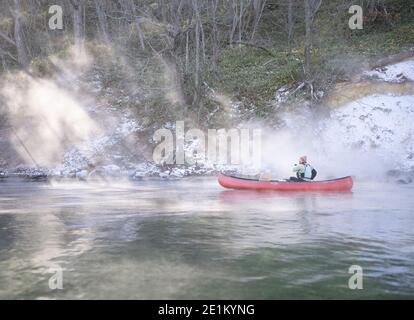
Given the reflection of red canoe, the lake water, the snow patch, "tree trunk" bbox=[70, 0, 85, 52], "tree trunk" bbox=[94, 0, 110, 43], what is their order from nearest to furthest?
the lake water < the reflection of red canoe < the snow patch < "tree trunk" bbox=[70, 0, 85, 52] < "tree trunk" bbox=[94, 0, 110, 43]

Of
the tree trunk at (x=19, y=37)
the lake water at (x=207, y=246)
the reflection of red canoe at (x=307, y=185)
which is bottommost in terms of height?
the lake water at (x=207, y=246)

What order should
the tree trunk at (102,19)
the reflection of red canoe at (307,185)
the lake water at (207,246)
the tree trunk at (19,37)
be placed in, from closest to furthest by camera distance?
the lake water at (207,246), the reflection of red canoe at (307,185), the tree trunk at (19,37), the tree trunk at (102,19)

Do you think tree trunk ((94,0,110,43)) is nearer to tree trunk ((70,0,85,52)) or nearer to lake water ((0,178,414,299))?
tree trunk ((70,0,85,52))

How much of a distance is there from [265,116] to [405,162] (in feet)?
26.0

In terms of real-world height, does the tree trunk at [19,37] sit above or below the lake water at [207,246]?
above

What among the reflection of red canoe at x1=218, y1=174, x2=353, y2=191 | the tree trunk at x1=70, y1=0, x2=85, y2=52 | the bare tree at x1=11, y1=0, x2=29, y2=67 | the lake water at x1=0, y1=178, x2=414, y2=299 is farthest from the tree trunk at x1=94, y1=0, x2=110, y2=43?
the reflection of red canoe at x1=218, y1=174, x2=353, y2=191

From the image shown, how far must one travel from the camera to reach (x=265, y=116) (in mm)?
27891

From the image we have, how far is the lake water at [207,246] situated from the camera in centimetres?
737

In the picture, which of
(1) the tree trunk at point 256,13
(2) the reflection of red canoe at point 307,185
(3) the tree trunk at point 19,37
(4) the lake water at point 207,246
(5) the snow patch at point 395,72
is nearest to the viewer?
(4) the lake water at point 207,246

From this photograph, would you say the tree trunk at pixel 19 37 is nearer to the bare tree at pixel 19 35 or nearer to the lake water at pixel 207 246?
the bare tree at pixel 19 35

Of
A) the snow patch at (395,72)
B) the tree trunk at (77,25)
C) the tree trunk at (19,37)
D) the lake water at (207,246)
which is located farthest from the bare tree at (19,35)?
the snow patch at (395,72)

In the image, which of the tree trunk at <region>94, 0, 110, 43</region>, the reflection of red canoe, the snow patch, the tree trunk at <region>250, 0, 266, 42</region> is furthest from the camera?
the tree trunk at <region>94, 0, 110, 43</region>

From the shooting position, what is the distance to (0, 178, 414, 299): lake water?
24.2 ft
